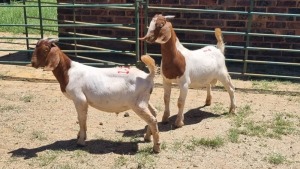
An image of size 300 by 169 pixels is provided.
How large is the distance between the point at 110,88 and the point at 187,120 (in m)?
1.58

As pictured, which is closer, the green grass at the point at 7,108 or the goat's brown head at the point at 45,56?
the goat's brown head at the point at 45,56

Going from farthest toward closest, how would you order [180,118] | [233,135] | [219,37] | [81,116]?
[219,37] < [180,118] < [233,135] < [81,116]

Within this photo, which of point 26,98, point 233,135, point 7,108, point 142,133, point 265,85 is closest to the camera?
point 233,135

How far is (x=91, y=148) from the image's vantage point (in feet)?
14.6

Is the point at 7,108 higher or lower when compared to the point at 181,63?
lower

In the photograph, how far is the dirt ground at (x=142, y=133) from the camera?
418 cm

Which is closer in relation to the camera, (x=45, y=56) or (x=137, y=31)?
(x=45, y=56)

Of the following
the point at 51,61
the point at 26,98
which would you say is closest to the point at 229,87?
the point at 51,61

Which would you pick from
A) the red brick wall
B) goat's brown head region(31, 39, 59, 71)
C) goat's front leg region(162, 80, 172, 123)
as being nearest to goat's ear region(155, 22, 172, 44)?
goat's front leg region(162, 80, 172, 123)

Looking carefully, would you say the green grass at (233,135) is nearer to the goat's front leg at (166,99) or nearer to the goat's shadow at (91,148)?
the goat's front leg at (166,99)

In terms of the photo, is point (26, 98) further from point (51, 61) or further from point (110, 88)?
point (110, 88)

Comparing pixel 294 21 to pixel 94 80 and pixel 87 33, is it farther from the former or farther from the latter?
pixel 94 80

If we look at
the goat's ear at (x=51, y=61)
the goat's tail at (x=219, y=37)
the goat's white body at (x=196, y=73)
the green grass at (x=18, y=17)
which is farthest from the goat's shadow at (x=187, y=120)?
the green grass at (x=18, y=17)

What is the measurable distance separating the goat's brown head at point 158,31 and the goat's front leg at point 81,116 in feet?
3.42
